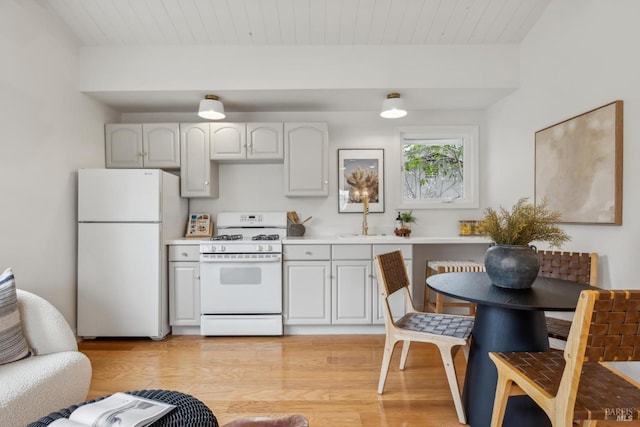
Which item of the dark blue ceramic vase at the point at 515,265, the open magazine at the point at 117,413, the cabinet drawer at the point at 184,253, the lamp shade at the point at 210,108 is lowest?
the open magazine at the point at 117,413

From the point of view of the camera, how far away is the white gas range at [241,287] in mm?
3012

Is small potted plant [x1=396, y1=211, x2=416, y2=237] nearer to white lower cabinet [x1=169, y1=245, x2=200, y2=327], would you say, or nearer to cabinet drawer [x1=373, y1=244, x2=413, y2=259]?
cabinet drawer [x1=373, y1=244, x2=413, y2=259]

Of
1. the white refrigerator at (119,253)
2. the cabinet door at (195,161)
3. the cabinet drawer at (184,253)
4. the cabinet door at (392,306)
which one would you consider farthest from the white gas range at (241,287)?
the cabinet door at (392,306)

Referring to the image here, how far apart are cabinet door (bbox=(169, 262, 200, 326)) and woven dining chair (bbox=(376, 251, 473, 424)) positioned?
185cm

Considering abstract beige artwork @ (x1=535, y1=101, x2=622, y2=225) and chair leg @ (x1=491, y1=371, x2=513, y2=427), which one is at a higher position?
abstract beige artwork @ (x1=535, y1=101, x2=622, y2=225)

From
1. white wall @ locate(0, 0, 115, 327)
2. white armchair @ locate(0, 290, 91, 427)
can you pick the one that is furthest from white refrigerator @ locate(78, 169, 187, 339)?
white armchair @ locate(0, 290, 91, 427)

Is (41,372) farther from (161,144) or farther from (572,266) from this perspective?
(572,266)

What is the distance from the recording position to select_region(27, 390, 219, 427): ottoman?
1147 millimetres

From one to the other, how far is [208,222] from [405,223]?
2179 millimetres

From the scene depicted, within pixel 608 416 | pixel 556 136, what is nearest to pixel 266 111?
pixel 556 136

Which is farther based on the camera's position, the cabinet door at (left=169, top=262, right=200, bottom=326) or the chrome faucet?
the chrome faucet

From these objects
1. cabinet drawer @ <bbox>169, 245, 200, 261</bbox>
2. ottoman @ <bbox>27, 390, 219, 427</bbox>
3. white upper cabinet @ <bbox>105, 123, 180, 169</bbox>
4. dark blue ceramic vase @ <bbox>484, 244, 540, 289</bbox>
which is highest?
white upper cabinet @ <bbox>105, 123, 180, 169</bbox>

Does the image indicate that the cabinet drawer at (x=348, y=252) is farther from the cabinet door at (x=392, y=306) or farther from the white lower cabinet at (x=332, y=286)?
the cabinet door at (x=392, y=306)

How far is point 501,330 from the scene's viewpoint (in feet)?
5.35
